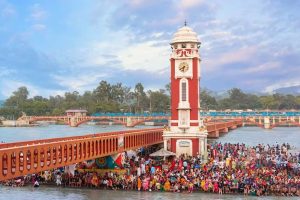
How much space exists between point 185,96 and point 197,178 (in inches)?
541

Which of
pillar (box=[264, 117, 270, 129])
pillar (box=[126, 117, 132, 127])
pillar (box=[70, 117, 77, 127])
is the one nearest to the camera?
pillar (box=[264, 117, 270, 129])

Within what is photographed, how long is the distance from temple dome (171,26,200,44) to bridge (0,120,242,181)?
1026cm

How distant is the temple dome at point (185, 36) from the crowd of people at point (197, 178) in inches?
487

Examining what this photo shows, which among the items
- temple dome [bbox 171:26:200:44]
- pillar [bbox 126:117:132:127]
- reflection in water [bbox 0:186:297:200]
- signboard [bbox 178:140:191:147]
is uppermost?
temple dome [bbox 171:26:200:44]

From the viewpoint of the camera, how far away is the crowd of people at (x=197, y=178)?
3800 cm

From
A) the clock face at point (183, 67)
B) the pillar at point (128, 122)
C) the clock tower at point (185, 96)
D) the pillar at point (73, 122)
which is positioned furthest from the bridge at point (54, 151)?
the pillar at point (73, 122)

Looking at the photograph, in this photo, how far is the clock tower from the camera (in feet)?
169

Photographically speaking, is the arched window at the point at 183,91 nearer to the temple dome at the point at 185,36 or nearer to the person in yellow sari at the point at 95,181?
the temple dome at the point at 185,36

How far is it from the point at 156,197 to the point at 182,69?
1789 cm

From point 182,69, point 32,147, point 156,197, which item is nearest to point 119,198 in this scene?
point 156,197

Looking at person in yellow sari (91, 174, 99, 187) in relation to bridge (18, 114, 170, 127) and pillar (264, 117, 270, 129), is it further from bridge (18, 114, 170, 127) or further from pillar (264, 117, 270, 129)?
pillar (264, 117, 270, 129)

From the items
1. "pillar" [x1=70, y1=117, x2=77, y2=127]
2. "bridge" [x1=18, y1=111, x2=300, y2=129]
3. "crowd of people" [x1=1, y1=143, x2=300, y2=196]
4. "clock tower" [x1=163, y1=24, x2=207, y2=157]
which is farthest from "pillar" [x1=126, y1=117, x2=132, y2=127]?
"crowd of people" [x1=1, y1=143, x2=300, y2=196]

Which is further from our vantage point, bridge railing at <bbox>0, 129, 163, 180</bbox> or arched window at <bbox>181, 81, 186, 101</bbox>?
arched window at <bbox>181, 81, 186, 101</bbox>

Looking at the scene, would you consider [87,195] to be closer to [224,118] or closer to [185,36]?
[185,36]
